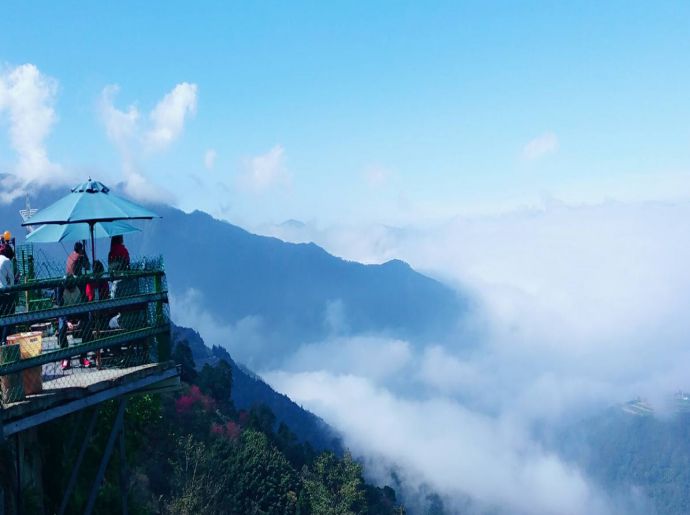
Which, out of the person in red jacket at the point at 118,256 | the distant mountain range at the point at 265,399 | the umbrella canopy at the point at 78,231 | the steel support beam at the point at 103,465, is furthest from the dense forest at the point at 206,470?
the distant mountain range at the point at 265,399

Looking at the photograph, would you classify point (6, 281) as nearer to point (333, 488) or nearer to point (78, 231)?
Answer: point (78, 231)

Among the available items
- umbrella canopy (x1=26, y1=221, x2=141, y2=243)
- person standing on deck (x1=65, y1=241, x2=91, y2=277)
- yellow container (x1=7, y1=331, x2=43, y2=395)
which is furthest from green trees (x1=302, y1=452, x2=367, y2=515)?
yellow container (x1=7, y1=331, x2=43, y2=395)

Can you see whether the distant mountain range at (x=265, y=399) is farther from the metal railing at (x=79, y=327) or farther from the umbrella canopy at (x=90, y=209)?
the metal railing at (x=79, y=327)

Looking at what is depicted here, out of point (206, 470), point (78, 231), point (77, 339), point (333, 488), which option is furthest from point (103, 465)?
point (333, 488)

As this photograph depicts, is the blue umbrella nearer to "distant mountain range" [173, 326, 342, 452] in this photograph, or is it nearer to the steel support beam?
the steel support beam

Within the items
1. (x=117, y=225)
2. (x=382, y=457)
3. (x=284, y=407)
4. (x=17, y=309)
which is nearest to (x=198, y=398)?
(x=117, y=225)

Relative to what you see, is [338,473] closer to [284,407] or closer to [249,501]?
[249,501]

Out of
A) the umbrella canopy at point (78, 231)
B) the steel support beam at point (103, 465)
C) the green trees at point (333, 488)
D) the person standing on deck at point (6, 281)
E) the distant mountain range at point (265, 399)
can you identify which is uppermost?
the umbrella canopy at point (78, 231)
